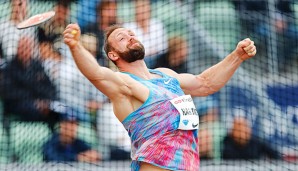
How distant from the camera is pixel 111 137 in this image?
9.02 meters

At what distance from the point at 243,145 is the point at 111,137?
149 cm

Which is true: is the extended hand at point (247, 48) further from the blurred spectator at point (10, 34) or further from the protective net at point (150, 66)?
the blurred spectator at point (10, 34)

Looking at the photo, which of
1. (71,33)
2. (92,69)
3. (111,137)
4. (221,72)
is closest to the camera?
(71,33)

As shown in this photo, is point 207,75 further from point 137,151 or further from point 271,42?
point 271,42

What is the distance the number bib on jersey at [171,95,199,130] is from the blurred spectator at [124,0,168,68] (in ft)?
12.5

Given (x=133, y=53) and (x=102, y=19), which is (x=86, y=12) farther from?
(x=133, y=53)

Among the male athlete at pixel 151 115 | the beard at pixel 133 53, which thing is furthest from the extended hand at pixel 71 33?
the beard at pixel 133 53

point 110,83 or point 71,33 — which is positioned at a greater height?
point 71,33

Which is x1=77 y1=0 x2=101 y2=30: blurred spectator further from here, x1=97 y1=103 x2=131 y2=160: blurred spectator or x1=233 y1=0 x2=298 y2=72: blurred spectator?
x1=233 y1=0 x2=298 y2=72: blurred spectator

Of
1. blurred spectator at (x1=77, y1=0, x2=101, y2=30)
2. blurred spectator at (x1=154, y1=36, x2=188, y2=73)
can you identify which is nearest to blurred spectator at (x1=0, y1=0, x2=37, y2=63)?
blurred spectator at (x1=77, y1=0, x2=101, y2=30)

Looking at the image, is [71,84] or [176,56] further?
[176,56]

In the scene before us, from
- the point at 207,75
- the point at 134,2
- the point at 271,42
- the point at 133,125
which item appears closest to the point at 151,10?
the point at 134,2

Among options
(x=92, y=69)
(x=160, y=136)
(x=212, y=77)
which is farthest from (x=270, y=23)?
(x=92, y=69)

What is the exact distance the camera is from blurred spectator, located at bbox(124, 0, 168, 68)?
9242 millimetres
